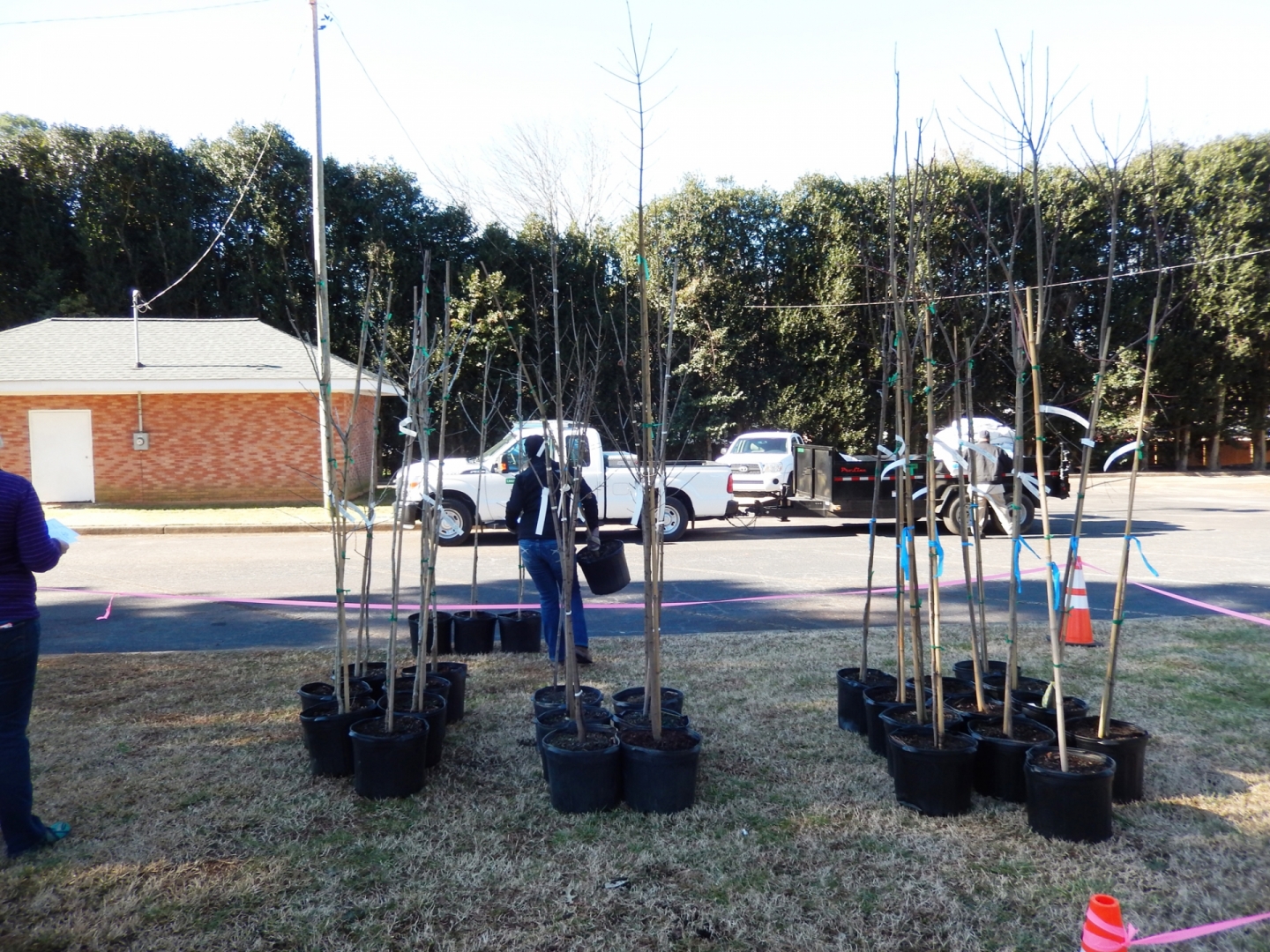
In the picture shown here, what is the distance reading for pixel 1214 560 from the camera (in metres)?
11.0

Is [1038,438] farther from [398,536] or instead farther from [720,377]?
[720,377]

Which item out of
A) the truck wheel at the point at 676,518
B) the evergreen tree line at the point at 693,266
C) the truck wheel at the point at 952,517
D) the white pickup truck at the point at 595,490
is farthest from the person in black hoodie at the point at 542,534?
the evergreen tree line at the point at 693,266

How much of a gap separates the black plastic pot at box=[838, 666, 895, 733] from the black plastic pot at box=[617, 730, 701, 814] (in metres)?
1.29

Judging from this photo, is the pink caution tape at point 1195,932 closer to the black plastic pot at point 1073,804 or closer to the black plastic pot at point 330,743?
the black plastic pot at point 1073,804

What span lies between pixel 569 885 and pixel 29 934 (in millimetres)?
1809

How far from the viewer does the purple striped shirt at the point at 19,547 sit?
326 cm

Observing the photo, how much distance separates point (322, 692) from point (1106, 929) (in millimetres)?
3851

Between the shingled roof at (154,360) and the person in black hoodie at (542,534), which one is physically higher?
the shingled roof at (154,360)

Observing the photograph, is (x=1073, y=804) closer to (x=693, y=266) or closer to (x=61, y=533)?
(x=61, y=533)

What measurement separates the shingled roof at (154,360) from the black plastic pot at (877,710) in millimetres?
14046

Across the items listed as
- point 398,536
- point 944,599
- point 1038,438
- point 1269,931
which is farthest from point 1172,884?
point 944,599

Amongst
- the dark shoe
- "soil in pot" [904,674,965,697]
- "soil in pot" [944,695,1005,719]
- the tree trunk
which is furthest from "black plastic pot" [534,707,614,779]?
the tree trunk

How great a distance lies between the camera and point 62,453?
17625 mm

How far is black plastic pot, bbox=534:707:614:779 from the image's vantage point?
4.09 meters
